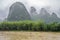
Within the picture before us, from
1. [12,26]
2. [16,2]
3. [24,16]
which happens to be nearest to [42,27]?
[12,26]

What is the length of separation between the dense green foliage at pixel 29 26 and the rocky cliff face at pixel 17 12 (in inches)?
47.6

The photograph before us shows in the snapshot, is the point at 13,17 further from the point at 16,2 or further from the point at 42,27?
the point at 42,27

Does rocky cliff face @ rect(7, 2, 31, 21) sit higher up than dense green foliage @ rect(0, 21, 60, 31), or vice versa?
rocky cliff face @ rect(7, 2, 31, 21)

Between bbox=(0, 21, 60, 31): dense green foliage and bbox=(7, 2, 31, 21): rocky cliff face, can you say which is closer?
bbox=(0, 21, 60, 31): dense green foliage

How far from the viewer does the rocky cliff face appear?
7.57 metres

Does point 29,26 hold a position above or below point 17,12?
below

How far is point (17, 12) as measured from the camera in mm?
8055

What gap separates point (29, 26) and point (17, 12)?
215cm

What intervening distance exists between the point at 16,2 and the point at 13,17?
0.73 meters

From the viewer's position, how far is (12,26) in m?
6.19

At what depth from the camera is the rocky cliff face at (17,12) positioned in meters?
7.57

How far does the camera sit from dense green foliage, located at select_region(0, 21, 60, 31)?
5.92m

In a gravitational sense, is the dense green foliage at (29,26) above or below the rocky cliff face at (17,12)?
below

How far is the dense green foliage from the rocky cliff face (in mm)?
1210
